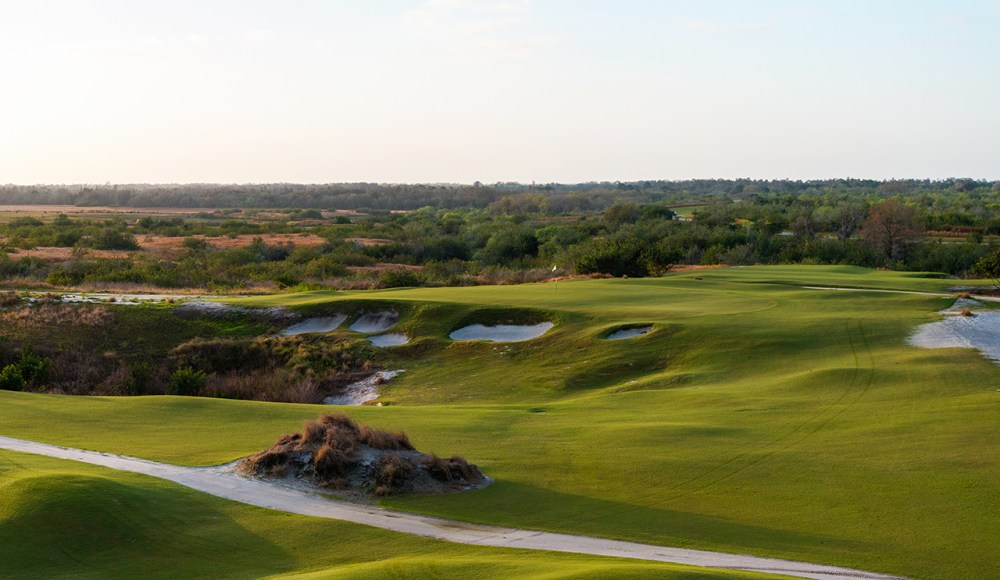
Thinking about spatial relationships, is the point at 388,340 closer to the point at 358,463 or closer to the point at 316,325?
the point at 316,325

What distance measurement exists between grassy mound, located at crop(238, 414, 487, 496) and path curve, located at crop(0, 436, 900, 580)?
0.54 metres

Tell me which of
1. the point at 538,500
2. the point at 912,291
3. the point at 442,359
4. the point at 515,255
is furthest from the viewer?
the point at 515,255

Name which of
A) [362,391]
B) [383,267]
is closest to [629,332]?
[362,391]

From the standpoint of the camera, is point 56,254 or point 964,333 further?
point 56,254

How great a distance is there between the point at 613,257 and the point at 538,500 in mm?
41144

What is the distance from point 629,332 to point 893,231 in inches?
1961

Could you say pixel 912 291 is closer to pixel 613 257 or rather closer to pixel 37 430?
pixel 613 257

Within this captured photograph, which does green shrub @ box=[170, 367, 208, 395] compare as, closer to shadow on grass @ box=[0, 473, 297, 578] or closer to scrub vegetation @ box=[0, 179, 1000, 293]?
shadow on grass @ box=[0, 473, 297, 578]

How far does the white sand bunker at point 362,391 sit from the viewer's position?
3447 centimetres

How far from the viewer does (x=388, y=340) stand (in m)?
40.2

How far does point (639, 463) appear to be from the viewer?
18984 millimetres

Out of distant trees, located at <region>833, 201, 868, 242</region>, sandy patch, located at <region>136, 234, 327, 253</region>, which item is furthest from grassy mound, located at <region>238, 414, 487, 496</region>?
distant trees, located at <region>833, 201, 868, 242</region>

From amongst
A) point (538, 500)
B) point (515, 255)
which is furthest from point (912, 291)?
point (515, 255)

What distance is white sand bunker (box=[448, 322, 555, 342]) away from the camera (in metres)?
38.5
